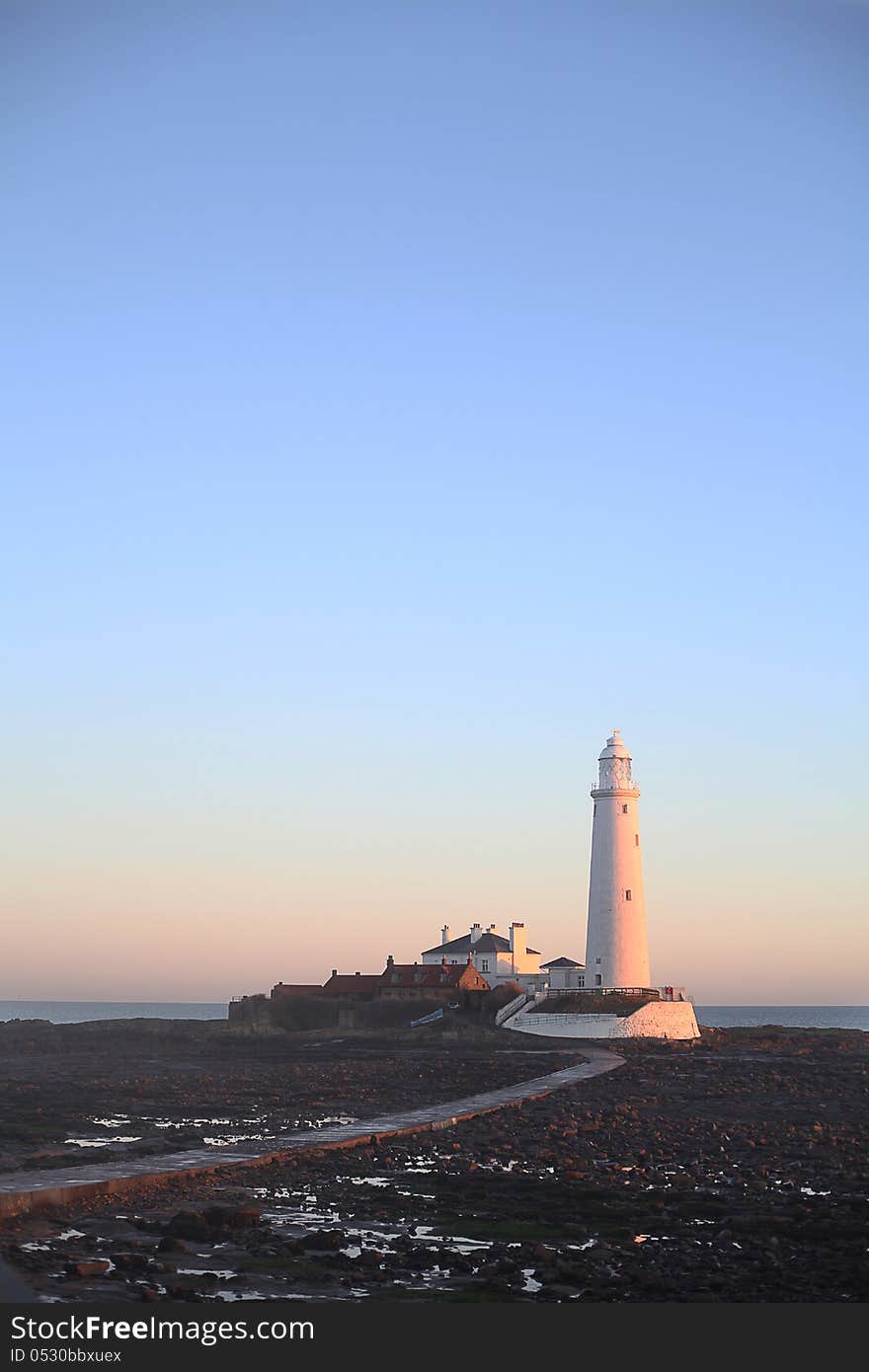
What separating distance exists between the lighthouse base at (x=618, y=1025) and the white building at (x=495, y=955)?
10.1 m

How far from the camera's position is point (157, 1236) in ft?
40.3

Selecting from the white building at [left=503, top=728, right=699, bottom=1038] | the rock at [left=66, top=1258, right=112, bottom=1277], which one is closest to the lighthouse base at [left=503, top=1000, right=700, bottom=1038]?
the white building at [left=503, top=728, right=699, bottom=1038]

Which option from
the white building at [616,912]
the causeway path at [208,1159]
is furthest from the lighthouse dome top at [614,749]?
the causeway path at [208,1159]

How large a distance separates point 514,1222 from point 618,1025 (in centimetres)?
3707

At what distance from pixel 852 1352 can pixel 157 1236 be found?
667 centimetres

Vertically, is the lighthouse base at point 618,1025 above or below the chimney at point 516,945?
below

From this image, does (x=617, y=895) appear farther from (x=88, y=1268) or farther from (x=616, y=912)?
(x=88, y=1268)

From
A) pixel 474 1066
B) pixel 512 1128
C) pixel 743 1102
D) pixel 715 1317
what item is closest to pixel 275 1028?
pixel 474 1066

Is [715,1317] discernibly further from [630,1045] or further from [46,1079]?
[630,1045]

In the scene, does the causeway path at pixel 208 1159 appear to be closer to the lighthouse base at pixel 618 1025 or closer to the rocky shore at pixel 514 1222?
the rocky shore at pixel 514 1222

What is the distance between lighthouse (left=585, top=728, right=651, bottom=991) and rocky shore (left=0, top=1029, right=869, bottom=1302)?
91.0ft

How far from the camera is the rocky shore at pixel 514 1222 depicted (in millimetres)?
10477

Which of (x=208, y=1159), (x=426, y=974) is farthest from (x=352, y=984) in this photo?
(x=208, y=1159)

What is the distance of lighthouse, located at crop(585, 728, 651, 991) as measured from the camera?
52875 millimetres
